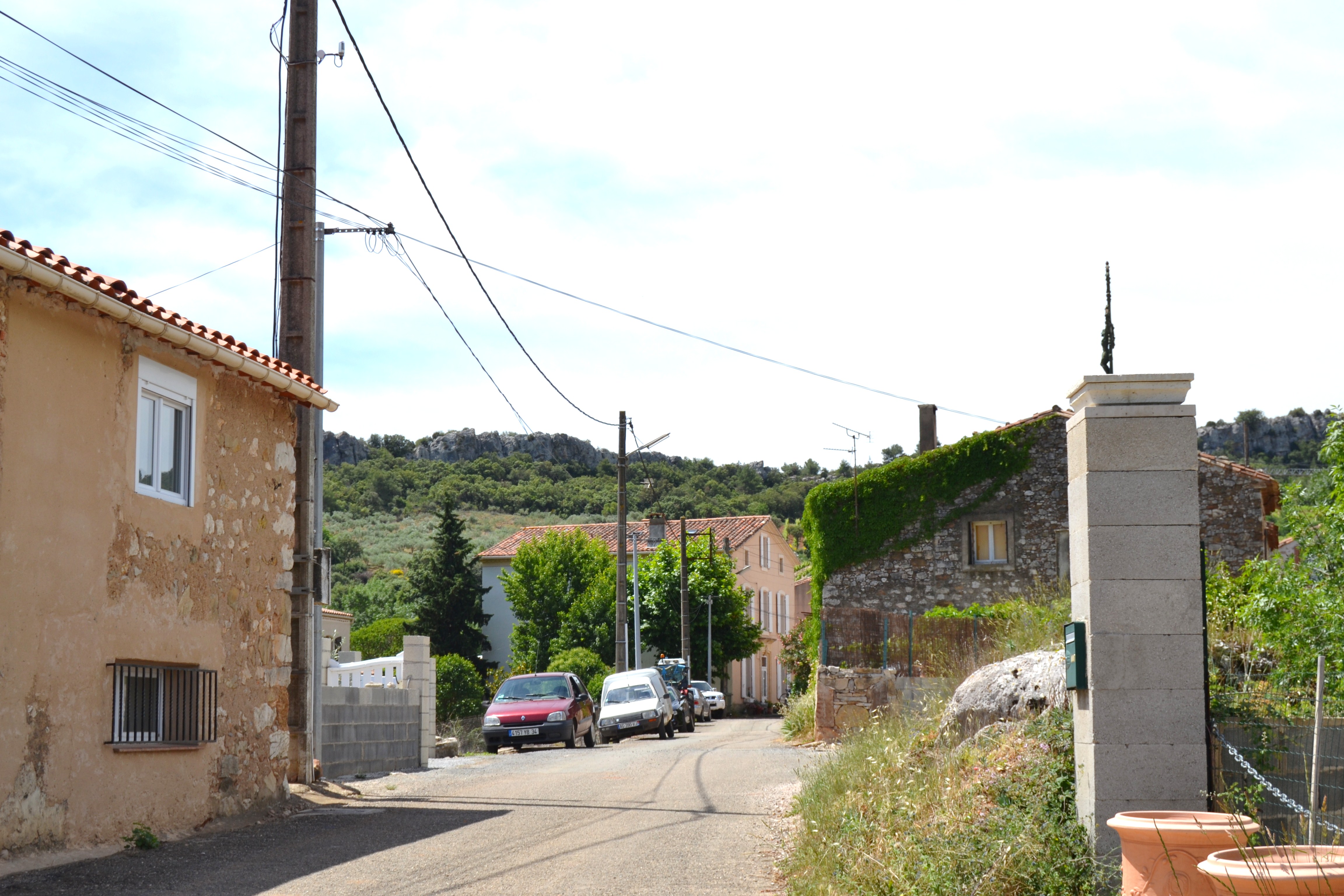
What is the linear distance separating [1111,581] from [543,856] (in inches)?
186

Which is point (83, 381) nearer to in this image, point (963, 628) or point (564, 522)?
point (963, 628)

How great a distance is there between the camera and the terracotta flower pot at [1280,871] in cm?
418

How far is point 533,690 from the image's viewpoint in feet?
81.2

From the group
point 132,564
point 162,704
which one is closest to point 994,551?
point 162,704

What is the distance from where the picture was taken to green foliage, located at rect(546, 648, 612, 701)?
126ft

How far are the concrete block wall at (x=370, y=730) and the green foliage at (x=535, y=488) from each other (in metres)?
46.8

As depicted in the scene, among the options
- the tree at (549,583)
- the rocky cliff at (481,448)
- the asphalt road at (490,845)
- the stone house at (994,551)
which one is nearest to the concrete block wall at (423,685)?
the asphalt road at (490,845)

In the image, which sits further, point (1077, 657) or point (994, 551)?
point (994, 551)

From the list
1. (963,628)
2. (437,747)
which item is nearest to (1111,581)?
(963,628)

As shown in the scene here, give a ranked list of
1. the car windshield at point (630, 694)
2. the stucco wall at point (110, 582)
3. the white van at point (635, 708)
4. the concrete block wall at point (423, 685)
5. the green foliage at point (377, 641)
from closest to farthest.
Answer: the stucco wall at point (110, 582) < the concrete block wall at point (423, 685) < the white van at point (635, 708) < the car windshield at point (630, 694) < the green foliage at point (377, 641)

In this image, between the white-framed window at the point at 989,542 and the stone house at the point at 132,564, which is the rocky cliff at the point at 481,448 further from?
the stone house at the point at 132,564

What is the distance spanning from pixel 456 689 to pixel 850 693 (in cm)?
1657

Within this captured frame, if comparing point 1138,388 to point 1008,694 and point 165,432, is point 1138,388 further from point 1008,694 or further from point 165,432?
point 165,432

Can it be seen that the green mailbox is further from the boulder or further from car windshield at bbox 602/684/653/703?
car windshield at bbox 602/684/653/703
